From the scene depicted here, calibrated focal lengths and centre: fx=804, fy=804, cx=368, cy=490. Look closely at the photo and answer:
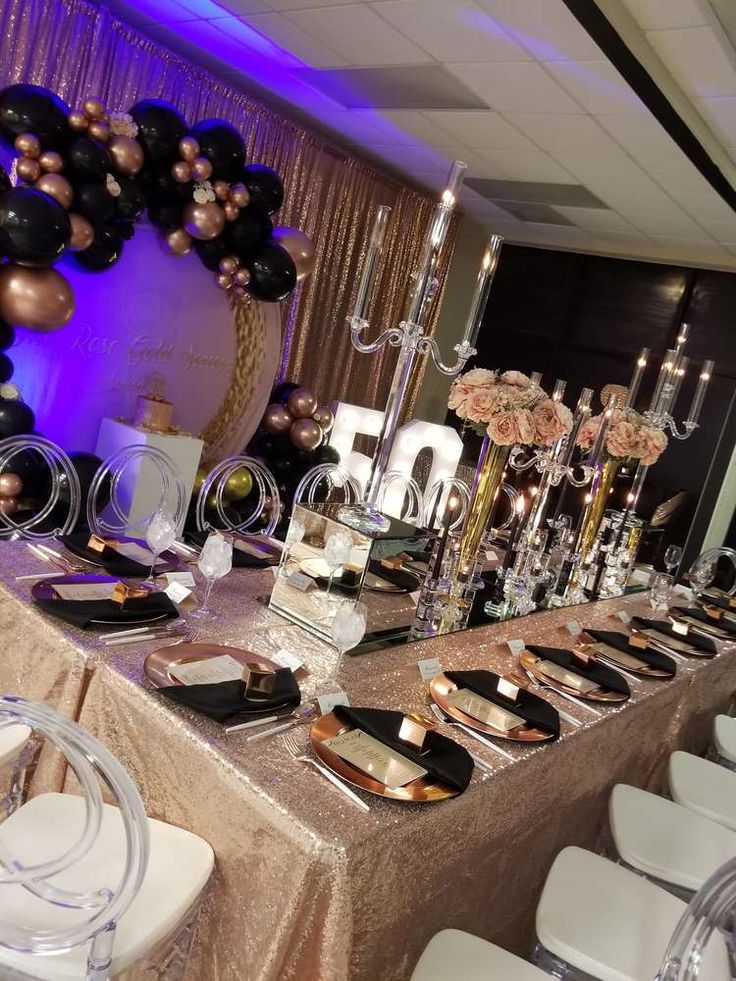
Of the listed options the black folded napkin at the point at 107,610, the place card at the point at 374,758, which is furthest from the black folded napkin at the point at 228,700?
the black folded napkin at the point at 107,610

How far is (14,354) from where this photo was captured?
4.21 meters

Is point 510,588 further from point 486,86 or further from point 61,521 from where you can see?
point 486,86

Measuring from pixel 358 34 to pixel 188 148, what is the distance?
100 centimetres

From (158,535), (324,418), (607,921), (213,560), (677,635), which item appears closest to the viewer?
(607,921)

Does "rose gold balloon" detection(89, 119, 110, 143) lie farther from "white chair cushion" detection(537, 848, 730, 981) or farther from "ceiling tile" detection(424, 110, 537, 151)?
"white chair cushion" detection(537, 848, 730, 981)

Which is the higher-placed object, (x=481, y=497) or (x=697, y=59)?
(x=697, y=59)

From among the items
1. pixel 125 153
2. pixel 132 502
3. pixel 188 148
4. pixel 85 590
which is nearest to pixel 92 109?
pixel 125 153

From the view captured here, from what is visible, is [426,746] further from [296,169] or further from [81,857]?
[296,169]

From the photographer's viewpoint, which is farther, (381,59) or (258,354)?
(258,354)

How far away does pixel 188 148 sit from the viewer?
4.05 meters

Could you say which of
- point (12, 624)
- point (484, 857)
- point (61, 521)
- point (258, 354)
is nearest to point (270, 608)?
point (12, 624)

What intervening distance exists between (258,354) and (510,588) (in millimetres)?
3107

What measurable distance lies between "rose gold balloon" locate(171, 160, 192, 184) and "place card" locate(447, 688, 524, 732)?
10.5 ft

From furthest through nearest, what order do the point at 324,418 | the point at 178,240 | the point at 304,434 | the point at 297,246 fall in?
1. the point at 324,418
2. the point at 304,434
3. the point at 297,246
4. the point at 178,240
